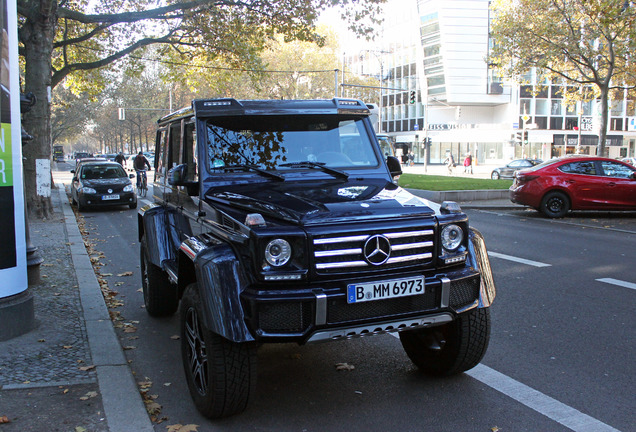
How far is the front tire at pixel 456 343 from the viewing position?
162 inches

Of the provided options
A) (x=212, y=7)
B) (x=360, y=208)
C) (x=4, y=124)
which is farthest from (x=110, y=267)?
(x=212, y=7)

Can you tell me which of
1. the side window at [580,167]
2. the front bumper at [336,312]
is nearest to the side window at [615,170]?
the side window at [580,167]

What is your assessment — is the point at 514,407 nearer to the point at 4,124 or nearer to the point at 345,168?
the point at 345,168

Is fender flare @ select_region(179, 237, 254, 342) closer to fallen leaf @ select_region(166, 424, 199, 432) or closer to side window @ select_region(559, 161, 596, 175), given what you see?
fallen leaf @ select_region(166, 424, 199, 432)

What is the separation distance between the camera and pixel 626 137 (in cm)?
6425

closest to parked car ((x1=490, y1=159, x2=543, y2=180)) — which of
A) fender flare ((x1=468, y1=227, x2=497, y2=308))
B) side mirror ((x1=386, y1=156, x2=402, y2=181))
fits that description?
side mirror ((x1=386, y1=156, x2=402, y2=181))

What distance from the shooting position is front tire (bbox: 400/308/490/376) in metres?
4.12

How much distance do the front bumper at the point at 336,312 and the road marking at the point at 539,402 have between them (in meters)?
0.89

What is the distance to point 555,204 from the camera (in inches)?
630

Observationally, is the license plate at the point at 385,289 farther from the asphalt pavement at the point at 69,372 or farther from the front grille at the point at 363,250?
the asphalt pavement at the point at 69,372

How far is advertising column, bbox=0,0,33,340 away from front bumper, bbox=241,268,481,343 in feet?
9.46

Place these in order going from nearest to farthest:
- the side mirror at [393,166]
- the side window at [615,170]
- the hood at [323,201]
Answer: the hood at [323,201] → the side mirror at [393,166] → the side window at [615,170]

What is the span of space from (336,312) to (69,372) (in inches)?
91.6

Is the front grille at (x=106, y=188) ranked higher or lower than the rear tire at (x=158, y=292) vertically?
higher
